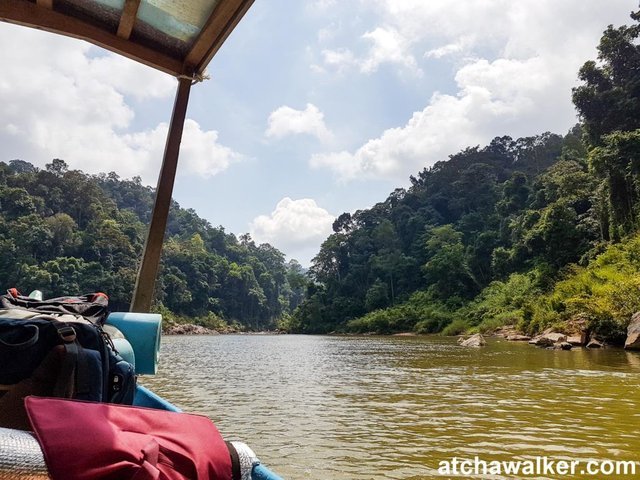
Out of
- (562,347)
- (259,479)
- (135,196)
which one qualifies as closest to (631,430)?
(259,479)

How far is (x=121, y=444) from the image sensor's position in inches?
33.5

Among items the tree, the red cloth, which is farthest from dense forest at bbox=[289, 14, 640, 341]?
the red cloth

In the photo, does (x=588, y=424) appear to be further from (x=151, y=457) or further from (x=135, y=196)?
(x=135, y=196)

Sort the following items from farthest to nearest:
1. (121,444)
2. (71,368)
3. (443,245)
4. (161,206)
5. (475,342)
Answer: (443,245), (475,342), (161,206), (71,368), (121,444)

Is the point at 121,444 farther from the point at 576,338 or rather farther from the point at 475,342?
the point at 475,342

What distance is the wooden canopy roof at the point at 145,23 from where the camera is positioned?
227cm

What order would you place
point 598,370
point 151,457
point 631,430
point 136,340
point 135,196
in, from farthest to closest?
point 135,196 < point 598,370 < point 631,430 < point 136,340 < point 151,457

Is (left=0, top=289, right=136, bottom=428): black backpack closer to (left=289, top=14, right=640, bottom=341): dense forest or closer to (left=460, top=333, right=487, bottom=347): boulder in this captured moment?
(left=289, top=14, right=640, bottom=341): dense forest

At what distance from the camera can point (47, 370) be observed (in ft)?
3.84

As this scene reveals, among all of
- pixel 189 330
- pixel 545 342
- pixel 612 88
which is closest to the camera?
pixel 545 342

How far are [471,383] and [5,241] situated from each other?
40441mm

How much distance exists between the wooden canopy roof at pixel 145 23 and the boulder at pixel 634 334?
1203 cm

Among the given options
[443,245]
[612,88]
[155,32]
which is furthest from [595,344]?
[443,245]

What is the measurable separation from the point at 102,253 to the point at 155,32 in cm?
4457
